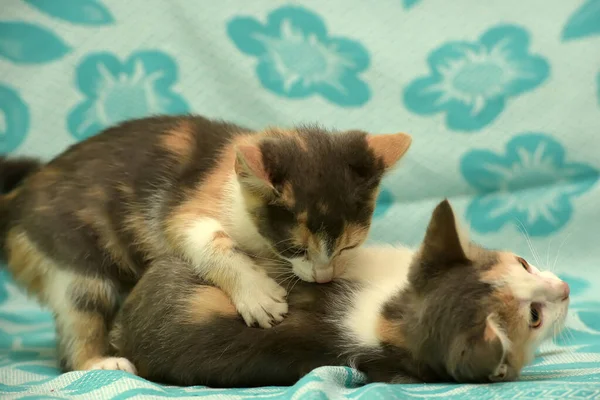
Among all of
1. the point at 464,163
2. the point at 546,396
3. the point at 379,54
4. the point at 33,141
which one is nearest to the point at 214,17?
the point at 379,54

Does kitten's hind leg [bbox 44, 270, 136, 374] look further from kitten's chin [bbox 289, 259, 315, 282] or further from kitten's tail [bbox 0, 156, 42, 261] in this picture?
kitten's chin [bbox 289, 259, 315, 282]

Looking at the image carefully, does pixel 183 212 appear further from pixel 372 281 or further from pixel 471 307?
pixel 471 307

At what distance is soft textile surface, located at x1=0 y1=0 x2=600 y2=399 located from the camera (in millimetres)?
2453

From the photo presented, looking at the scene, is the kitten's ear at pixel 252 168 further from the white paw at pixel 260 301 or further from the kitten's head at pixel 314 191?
the white paw at pixel 260 301

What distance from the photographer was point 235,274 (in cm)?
163

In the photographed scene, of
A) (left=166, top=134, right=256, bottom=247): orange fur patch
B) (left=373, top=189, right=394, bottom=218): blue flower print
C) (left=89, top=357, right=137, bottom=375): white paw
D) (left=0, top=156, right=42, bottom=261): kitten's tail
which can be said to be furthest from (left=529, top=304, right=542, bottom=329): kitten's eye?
(left=0, top=156, right=42, bottom=261): kitten's tail

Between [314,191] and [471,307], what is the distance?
0.41 metres

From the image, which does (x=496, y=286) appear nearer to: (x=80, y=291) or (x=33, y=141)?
(x=80, y=291)

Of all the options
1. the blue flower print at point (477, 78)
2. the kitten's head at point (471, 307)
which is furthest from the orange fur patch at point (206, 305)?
the blue flower print at point (477, 78)

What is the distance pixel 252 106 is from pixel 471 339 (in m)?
1.46

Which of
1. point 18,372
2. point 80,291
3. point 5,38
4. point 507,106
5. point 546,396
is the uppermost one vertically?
point 507,106

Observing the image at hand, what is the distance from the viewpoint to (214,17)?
251 centimetres

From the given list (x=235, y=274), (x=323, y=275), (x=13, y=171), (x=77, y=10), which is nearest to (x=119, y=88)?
(x=77, y=10)

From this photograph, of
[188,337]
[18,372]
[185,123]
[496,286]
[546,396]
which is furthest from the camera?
[185,123]
